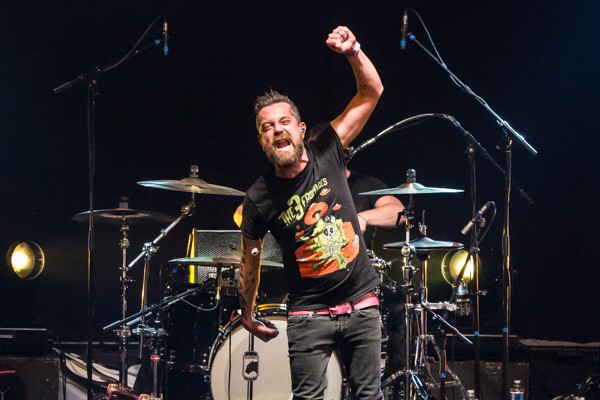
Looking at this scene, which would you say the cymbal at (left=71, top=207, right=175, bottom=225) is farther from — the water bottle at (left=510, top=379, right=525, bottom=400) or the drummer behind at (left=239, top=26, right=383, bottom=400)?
the water bottle at (left=510, top=379, right=525, bottom=400)

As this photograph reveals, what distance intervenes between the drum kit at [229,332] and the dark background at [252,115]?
1.07 m

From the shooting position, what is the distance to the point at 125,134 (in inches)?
277

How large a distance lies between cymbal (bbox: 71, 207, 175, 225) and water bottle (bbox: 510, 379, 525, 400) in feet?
9.71

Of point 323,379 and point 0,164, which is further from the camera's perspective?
point 0,164

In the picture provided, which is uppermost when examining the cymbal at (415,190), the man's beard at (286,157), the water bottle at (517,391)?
the man's beard at (286,157)

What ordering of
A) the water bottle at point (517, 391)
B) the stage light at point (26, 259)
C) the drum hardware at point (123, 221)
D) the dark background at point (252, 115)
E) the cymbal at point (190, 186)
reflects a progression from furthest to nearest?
the dark background at point (252, 115)
the stage light at point (26, 259)
the water bottle at point (517, 391)
the drum hardware at point (123, 221)
the cymbal at point (190, 186)

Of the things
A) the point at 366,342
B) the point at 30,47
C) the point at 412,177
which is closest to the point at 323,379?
the point at 366,342

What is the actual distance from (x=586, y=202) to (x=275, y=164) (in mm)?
4125

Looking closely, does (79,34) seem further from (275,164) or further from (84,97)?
(275,164)

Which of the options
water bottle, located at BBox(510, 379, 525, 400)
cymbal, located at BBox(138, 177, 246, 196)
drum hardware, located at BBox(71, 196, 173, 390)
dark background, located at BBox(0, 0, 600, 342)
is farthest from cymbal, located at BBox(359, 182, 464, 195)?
drum hardware, located at BBox(71, 196, 173, 390)

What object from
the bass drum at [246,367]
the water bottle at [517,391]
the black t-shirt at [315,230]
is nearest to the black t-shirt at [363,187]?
the bass drum at [246,367]

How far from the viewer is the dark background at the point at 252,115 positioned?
6871mm

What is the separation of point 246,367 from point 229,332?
0.90ft

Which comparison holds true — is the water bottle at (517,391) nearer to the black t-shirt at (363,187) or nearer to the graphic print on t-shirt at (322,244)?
the black t-shirt at (363,187)
